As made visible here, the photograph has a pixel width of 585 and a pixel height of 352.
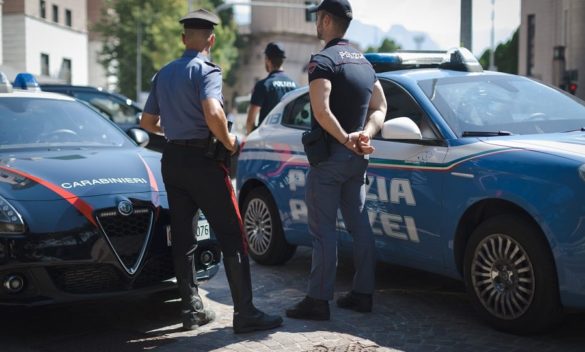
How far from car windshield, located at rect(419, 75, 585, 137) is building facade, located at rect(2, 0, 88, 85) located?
35.7 meters

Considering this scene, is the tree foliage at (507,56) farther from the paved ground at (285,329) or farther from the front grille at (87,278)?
the front grille at (87,278)

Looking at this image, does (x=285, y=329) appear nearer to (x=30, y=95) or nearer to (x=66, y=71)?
(x=30, y=95)

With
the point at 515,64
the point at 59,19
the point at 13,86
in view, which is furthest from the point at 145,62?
the point at 13,86

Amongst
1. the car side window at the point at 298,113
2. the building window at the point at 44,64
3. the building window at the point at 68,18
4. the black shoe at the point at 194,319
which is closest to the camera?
the black shoe at the point at 194,319

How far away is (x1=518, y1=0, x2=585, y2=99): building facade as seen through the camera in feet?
42.9

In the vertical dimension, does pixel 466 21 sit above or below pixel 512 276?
above

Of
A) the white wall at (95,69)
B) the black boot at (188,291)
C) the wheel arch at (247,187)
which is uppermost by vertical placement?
Answer: the white wall at (95,69)

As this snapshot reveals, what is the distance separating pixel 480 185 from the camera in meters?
4.73

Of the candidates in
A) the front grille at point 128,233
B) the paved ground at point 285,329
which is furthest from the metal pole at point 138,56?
the front grille at point 128,233

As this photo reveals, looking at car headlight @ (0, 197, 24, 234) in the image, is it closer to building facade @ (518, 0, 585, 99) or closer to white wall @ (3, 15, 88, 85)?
building facade @ (518, 0, 585, 99)

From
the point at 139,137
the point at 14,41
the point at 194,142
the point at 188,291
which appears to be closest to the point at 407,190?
the point at 194,142

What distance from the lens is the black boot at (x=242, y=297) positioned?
4.80 metres

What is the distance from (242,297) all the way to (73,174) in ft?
4.18

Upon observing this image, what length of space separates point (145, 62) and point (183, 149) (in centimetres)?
5501
